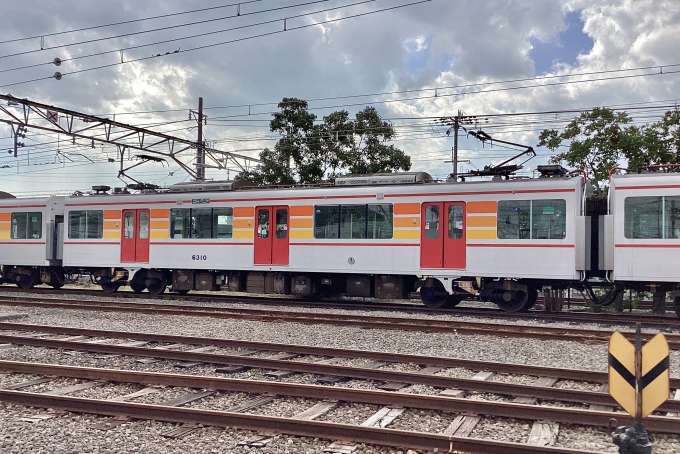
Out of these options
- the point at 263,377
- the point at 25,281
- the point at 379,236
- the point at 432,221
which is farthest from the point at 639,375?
the point at 25,281

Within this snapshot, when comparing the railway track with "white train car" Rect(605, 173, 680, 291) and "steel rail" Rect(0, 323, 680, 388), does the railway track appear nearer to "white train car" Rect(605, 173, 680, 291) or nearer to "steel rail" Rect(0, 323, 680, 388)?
"steel rail" Rect(0, 323, 680, 388)

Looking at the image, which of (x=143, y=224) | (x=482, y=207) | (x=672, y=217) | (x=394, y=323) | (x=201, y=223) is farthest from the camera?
(x=143, y=224)

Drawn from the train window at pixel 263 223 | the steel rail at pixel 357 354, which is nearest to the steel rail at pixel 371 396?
the steel rail at pixel 357 354

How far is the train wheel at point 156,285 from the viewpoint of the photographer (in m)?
20.1

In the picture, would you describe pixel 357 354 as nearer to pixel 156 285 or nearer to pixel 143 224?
pixel 143 224

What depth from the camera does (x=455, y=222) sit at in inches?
601

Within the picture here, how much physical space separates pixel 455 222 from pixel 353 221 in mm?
2717

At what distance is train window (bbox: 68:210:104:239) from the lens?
20219 mm

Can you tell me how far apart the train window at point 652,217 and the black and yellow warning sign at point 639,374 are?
9560mm

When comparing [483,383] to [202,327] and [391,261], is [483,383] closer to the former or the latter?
[202,327]

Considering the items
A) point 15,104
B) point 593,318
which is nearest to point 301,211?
point 593,318

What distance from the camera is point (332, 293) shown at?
18656mm

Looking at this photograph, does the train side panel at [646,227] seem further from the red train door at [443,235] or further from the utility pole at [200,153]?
the utility pole at [200,153]

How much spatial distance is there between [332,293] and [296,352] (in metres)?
9.13
